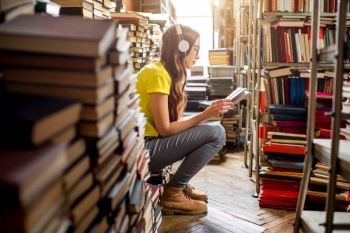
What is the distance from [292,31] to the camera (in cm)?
243

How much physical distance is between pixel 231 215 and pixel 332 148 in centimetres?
117

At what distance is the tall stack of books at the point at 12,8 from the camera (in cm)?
95

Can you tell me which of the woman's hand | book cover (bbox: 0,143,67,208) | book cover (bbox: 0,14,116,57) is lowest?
the woman's hand

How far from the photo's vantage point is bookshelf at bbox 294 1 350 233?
3.21ft

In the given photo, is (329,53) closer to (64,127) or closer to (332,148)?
(332,148)

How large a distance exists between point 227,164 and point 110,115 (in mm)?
2462

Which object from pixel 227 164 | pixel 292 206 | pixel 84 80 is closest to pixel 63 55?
pixel 84 80

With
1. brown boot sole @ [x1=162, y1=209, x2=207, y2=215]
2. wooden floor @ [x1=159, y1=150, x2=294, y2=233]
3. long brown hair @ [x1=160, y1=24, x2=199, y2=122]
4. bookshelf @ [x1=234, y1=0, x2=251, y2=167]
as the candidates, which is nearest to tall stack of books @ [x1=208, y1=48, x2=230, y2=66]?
bookshelf @ [x1=234, y1=0, x2=251, y2=167]

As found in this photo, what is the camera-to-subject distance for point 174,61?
1.98m

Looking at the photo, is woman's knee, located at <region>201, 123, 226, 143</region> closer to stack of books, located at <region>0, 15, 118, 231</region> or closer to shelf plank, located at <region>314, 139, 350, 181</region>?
shelf plank, located at <region>314, 139, 350, 181</region>

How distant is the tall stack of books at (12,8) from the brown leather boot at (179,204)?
1.36 metres

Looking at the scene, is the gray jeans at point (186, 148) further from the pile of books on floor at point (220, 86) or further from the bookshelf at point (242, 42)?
the pile of books on floor at point (220, 86)

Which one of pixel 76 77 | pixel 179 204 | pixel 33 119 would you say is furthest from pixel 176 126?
pixel 33 119

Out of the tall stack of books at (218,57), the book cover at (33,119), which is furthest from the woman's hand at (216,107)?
the tall stack of books at (218,57)
